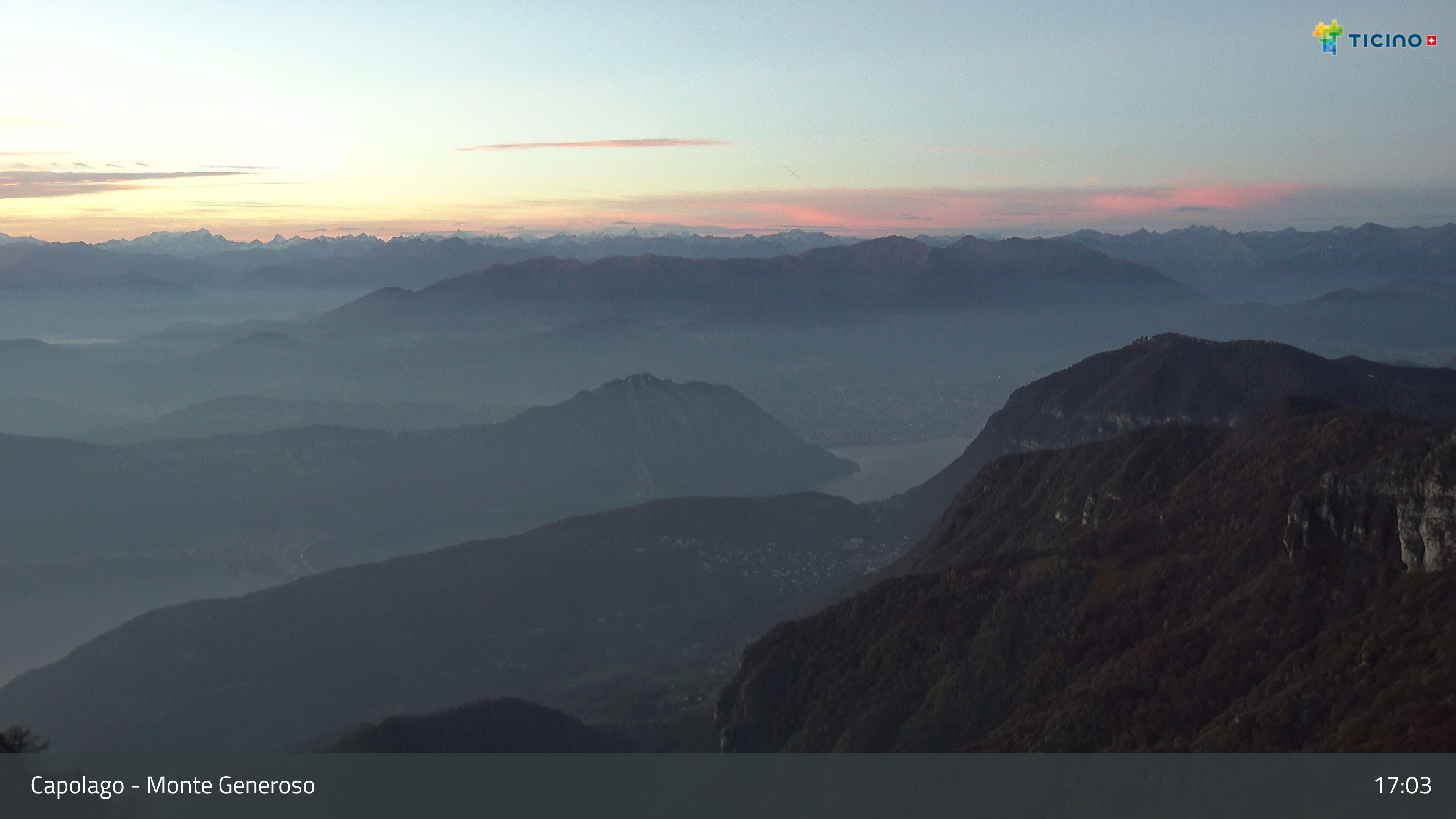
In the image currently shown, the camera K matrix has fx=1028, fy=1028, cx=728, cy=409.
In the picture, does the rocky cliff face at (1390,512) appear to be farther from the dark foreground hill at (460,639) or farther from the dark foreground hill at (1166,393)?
the dark foreground hill at (1166,393)

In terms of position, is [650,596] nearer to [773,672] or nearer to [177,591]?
[773,672]

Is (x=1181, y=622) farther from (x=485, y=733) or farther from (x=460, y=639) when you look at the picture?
(x=460, y=639)

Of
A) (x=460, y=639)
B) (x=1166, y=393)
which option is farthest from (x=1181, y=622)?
(x=460, y=639)

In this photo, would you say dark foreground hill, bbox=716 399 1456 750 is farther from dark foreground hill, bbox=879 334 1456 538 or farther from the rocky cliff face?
dark foreground hill, bbox=879 334 1456 538

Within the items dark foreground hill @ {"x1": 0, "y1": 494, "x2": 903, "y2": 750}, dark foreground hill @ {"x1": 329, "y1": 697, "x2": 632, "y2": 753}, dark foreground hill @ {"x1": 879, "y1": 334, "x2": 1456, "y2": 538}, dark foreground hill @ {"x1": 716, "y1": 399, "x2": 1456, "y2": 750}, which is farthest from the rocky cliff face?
dark foreground hill @ {"x1": 879, "y1": 334, "x2": 1456, "y2": 538}

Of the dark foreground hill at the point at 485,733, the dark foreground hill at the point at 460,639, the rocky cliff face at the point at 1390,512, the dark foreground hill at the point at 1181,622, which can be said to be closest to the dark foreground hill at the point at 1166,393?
the dark foreground hill at the point at 460,639
